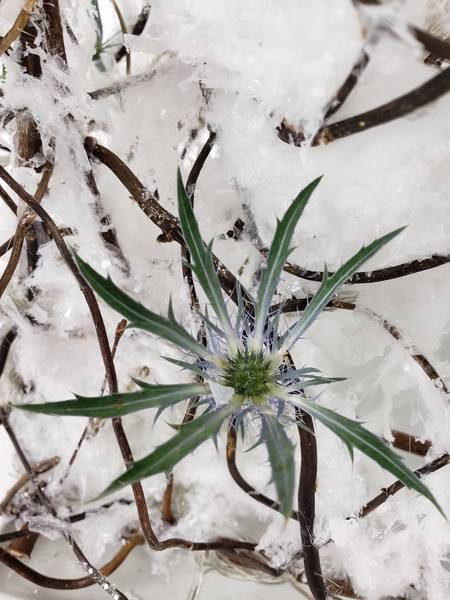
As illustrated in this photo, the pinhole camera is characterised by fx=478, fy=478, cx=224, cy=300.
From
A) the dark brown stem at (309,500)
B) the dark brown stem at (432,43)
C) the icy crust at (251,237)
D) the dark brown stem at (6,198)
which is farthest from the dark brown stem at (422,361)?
the dark brown stem at (6,198)

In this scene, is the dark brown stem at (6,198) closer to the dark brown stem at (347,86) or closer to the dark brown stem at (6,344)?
the dark brown stem at (6,344)

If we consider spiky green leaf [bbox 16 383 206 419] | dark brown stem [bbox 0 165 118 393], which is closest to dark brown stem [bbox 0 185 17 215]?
dark brown stem [bbox 0 165 118 393]

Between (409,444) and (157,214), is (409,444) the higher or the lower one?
the lower one

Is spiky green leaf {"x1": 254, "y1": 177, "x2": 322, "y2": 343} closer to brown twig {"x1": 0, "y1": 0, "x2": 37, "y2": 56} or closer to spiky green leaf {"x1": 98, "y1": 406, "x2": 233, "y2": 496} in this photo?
spiky green leaf {"x1": 98, "y1": 406, "x2": 233, "y2": 496}

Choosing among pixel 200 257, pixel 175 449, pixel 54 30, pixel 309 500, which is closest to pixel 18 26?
pixel 54 30

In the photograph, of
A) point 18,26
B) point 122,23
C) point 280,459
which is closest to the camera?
point 280,459

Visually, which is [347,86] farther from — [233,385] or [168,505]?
[168,505]

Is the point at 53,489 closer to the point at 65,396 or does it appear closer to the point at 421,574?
the point at 65,396
